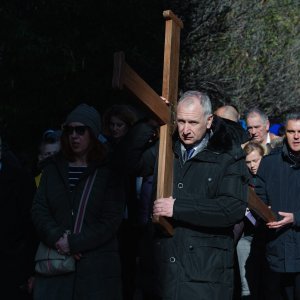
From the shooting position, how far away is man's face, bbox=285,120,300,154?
630 cm

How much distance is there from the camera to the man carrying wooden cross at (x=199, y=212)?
4625 mm

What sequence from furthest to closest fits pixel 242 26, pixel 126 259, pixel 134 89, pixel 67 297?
pixel 242 26 < pixel 126 259 < pixel 67 297 < pixel 134 89

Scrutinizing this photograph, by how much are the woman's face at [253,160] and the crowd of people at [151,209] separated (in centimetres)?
81

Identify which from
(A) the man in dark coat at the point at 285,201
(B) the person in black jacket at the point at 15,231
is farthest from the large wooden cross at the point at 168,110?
(A) the man in dark coat at the point at 285,201

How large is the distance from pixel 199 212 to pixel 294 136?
6.54 feet

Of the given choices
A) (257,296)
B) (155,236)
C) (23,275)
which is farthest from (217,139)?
(257,296)

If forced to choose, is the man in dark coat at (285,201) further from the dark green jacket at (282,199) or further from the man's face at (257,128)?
the man's face at (257,128)

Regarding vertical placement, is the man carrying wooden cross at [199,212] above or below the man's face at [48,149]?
below

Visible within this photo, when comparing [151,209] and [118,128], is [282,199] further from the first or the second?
[151,209]

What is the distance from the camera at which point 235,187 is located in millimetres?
4680

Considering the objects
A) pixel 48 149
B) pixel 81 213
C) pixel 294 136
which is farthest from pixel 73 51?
pixel 81 213

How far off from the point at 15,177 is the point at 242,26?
1059 centimetres

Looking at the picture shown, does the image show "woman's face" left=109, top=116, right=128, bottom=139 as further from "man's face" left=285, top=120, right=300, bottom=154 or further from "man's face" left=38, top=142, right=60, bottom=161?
"man's face" left=285, top=120, right=300, bottom=154

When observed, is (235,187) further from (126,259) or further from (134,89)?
(126,259)
